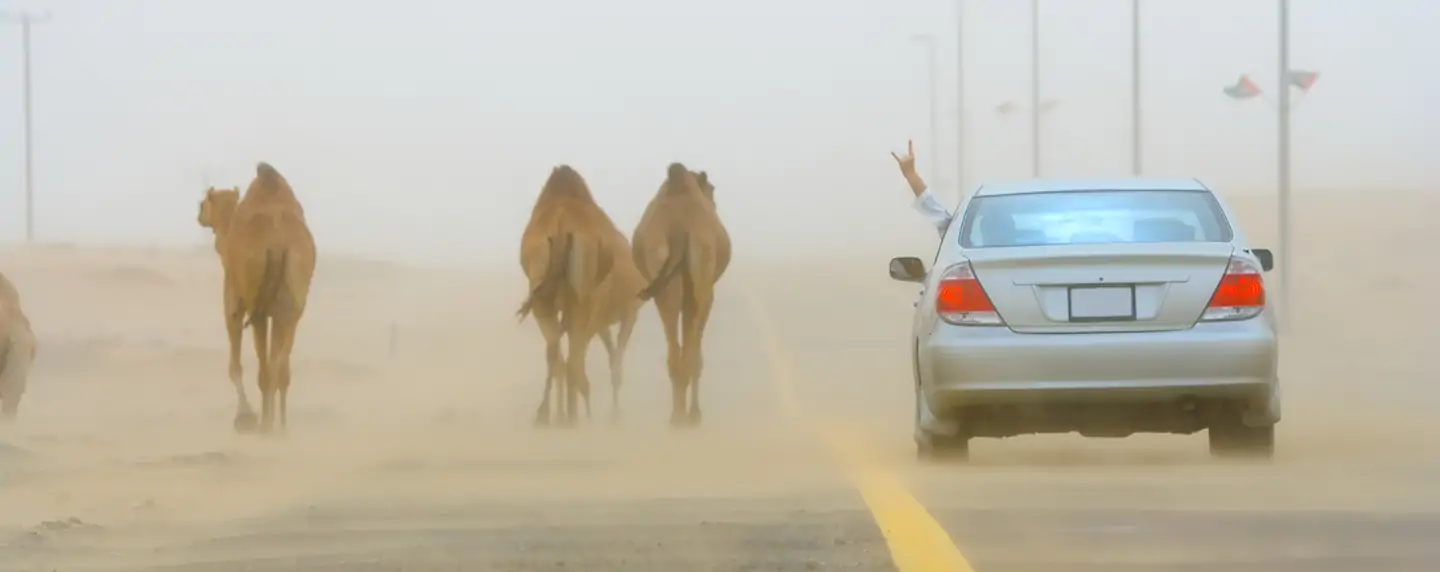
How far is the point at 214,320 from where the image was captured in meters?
47.0

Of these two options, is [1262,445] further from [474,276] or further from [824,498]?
[474,276]

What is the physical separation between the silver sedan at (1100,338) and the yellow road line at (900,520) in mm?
719

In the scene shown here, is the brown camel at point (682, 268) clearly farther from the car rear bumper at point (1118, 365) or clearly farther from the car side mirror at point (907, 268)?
the car rear bumper at point (1118, 365)

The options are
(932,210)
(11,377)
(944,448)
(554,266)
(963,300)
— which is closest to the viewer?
(963,300)

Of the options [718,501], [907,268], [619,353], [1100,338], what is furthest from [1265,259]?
[619,353]

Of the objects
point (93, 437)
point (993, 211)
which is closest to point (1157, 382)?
point (993, 211)

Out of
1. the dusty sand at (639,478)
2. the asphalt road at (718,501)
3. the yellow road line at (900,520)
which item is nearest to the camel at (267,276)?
the dusty sand at (639,478)

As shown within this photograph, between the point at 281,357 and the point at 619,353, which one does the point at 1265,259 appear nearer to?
the point at 281,357

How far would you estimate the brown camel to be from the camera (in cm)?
1939

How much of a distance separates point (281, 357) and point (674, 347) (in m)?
2.90

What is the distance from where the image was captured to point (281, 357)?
1906 cm

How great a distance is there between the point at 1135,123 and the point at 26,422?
31.8 metres

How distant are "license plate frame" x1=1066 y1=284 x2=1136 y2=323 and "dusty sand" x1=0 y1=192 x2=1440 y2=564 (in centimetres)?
75

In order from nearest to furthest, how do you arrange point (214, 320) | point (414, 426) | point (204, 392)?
1. point (414, 426)
2. point (204, 392)
3. point (214, 320)
